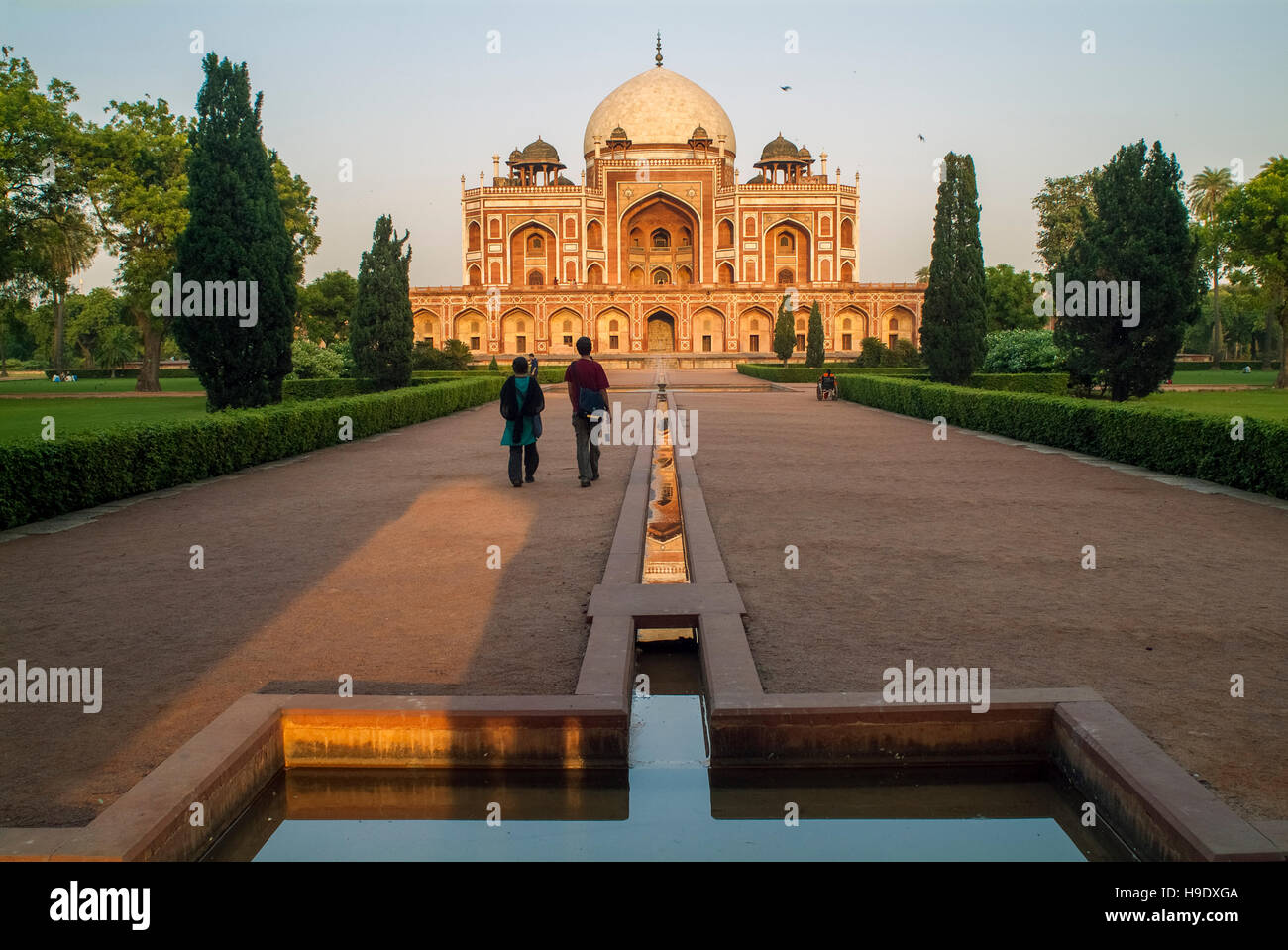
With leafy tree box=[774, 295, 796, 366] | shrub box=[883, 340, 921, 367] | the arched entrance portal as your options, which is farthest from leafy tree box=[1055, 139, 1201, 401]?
the arched entrance portal

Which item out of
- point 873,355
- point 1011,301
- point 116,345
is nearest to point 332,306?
point 116,345

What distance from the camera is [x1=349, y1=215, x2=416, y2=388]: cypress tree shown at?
66.0ft

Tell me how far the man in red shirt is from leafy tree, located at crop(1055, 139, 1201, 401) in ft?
34.1

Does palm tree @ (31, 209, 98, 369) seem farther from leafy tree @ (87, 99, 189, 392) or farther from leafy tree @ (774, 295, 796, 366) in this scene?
leafy tree @ (774, 295, 796, 366)

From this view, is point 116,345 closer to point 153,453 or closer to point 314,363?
point 314,363

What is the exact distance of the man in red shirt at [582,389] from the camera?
8.65 m

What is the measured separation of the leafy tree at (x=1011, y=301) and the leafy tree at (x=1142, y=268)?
90.8 feet

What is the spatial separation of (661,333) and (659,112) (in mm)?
13455

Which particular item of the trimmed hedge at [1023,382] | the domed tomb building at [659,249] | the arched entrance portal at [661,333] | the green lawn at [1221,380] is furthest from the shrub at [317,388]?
the arched entrance portal at [661,333]

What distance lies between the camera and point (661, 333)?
179 ft

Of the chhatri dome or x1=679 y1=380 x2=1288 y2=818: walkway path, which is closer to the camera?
x1=679 y1=380 x2=1288 y2=818: walkway path
